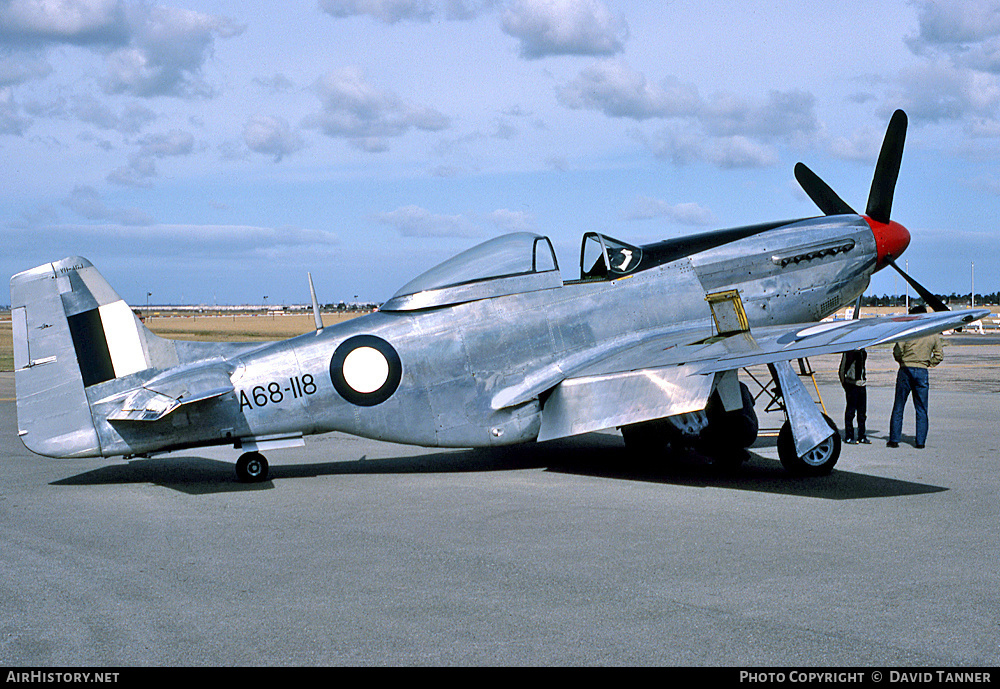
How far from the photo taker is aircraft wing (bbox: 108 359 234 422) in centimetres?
860

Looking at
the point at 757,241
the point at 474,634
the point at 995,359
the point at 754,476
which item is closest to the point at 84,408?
the point at 474,634

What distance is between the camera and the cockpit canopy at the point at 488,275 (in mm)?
9812

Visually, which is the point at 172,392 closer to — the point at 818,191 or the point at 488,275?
the point at 488,275

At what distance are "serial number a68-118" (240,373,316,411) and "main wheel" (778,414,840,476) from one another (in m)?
5.22

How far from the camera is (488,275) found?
990 centimetres

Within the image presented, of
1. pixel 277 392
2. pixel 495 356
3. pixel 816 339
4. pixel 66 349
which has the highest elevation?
pixel 66 349

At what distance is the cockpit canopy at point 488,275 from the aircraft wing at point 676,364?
1183 millimetres

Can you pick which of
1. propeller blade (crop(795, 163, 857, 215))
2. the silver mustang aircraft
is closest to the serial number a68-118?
the silver mustang aircraft

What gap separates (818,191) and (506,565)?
10126mm

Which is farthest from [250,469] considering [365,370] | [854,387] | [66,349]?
[854,387]

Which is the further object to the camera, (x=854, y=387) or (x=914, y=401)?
(x=854, y=387)

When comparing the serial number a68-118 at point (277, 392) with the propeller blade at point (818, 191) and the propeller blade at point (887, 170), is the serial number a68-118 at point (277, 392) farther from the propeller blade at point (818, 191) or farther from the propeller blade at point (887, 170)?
the propeller blade at point (818, 191)

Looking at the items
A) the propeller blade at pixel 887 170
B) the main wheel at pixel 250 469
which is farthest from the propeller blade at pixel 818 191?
the main wheel at pixel 250 469

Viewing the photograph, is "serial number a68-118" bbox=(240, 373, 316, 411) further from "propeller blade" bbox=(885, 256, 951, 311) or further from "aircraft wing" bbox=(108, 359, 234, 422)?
"propeller blade" bbox=(885, 256, 951, 311)
